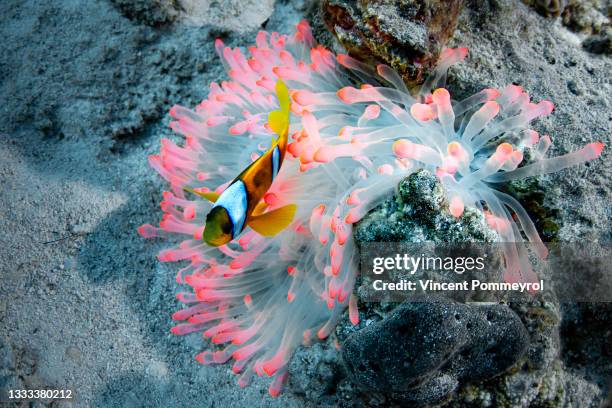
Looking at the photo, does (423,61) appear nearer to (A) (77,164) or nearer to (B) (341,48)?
(B) (341,48)

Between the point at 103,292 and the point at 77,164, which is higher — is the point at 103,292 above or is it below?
below

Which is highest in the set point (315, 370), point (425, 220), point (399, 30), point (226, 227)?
point (399, 30)

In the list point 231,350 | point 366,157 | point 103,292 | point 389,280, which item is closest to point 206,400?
point 231,350

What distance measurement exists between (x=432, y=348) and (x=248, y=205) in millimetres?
820

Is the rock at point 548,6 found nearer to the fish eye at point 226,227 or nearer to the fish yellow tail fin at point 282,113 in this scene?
the fish yellow tail fin at point 282,113

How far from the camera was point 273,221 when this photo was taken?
1.81 meters

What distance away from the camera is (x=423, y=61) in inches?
86.1

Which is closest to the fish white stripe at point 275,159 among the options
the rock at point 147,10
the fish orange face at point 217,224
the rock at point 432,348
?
the fish orange face at point 217,224

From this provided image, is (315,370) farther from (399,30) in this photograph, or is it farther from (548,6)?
(548,6)

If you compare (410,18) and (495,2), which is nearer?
(410,18)

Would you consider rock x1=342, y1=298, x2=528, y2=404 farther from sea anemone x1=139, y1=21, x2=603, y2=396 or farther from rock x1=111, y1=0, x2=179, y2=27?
rock x1=111, y1=0, x2=179, y2=27

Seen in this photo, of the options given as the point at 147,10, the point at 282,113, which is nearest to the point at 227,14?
the point at 147,10

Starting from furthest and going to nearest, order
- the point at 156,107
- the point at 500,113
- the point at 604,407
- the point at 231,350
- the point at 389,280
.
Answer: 1. the point at 156,107
2. the point at 231,350
3. the point at 500,113
4. the point at 604,407
5. the point at 389,280

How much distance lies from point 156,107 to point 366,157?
1.69 metres
